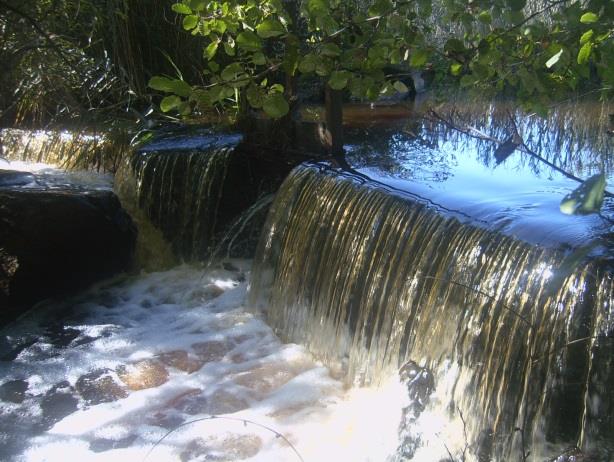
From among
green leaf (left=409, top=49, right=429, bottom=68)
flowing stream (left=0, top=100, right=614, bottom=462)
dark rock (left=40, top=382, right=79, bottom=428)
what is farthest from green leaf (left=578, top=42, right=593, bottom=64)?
dark rock (left=40, top=382, right=79, bottom=428)

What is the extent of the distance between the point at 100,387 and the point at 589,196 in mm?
3223

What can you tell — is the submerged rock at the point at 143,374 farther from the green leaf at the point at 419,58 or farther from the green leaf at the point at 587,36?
the green leaf at the point at 587,36

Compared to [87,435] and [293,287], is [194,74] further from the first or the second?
[87,435]

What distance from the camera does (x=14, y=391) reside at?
4.23 m

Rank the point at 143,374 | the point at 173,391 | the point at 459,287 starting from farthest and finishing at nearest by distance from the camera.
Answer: the point at 143,374 → the point at 173,391 → the point at 459,287

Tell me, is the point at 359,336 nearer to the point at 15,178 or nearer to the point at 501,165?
the point at 501,165

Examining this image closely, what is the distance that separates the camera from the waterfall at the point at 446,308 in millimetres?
2887

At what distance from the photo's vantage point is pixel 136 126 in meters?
7.40

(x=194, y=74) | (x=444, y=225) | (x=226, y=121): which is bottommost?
(x=444, y=225)

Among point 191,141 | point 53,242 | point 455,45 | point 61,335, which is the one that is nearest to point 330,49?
point 455,45

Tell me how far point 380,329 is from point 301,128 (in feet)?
8.79

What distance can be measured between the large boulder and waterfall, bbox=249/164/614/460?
1.36 m

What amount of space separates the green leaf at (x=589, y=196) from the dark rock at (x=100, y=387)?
294cm

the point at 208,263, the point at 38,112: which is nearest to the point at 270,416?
the point at 208,263
